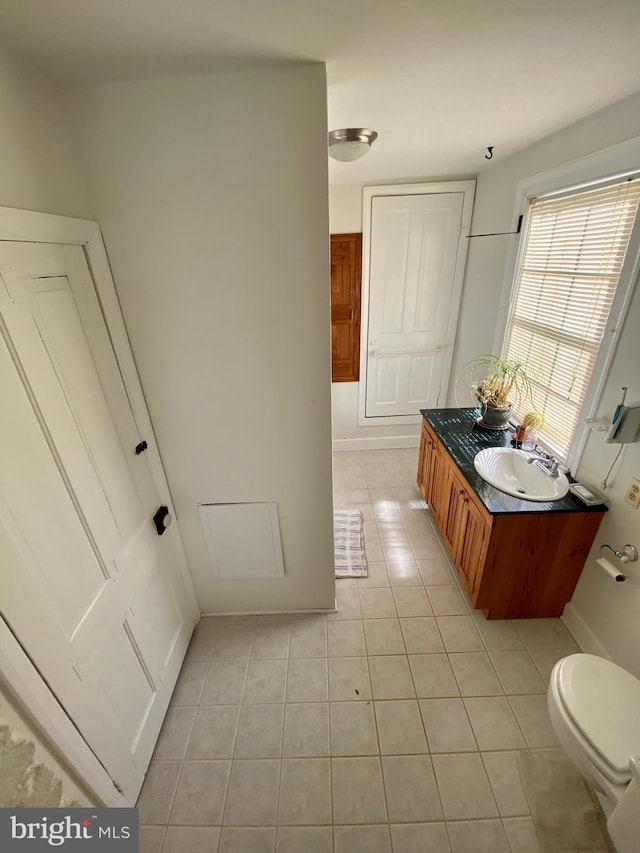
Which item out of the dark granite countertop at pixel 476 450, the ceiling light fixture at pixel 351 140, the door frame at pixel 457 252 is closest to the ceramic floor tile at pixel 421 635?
the dark granite countertop at pixel 476 450

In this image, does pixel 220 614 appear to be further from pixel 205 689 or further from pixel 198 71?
pixel 198 71

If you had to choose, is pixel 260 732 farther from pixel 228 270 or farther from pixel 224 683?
pixel 228 270

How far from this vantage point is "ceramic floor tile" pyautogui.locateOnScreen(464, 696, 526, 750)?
58.8 inches

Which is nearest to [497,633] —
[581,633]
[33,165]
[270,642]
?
[581,633]

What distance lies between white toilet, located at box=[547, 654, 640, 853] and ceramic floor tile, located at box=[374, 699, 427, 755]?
573mm

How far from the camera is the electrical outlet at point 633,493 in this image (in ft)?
4.88

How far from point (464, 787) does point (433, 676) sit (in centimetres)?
41

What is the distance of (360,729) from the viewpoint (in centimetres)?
157

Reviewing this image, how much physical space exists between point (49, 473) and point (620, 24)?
203cm

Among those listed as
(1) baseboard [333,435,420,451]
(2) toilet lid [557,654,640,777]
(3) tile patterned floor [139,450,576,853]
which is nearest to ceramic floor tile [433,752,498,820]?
(3) tile patterned floor [139,450,576,853]

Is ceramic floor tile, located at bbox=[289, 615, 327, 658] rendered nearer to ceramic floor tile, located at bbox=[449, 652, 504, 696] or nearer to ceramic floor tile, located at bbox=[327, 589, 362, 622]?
ceramic floor tile, located at bbox=[327, 589, 362, 622]

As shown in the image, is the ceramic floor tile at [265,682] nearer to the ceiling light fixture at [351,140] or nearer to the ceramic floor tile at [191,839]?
the ceramic floor tile at [191,839]

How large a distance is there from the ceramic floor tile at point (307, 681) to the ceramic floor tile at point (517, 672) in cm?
86

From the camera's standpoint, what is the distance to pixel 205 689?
5.69 ft
